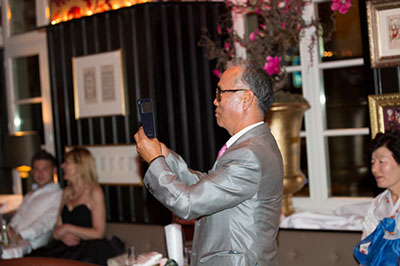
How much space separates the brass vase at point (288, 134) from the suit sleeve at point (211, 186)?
1.61 metres

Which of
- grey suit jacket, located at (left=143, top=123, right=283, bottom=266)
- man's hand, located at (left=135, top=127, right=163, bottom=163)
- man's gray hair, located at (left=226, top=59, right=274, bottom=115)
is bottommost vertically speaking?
grey suit jacket, located at (left=143, top=123, right=283, bottom=266)

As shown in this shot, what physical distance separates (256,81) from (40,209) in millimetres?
2756

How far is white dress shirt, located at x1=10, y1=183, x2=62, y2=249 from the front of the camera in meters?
3.83

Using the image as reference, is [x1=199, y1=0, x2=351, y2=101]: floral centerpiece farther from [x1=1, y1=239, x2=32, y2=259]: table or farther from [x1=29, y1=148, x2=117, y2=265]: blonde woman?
[x1=1, y1=239, x2=32, y2=259]: table

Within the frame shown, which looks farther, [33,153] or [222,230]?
[33,153]

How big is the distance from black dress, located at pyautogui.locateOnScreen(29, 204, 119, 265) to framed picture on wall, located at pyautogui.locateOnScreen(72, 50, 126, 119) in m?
0.82

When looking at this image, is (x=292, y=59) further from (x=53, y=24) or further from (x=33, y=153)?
(x=33, y=153)

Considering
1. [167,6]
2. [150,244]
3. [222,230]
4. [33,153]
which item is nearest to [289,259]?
[150,244]

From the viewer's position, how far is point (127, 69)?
392 cm

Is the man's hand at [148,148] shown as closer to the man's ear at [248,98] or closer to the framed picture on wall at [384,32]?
the man's ear at [248,98]

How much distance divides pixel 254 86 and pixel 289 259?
1.45m

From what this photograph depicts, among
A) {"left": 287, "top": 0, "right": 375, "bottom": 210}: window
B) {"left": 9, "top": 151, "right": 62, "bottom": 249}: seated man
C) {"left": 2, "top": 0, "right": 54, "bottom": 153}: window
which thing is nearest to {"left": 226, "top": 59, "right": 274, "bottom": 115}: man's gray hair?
{"left": 287, "top": 0, "right": 375, "bottom": 210}: window

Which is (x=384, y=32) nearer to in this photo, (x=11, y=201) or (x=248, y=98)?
(x=248, y=98)

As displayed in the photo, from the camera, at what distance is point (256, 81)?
1.70 m
